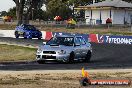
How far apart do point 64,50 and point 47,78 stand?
21.9 feet

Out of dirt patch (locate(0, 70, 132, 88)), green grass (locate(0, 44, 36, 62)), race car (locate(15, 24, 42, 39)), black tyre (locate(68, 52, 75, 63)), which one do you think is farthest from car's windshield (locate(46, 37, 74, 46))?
race car (locate(15, 24, 42, 39))

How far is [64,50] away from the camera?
23.4 metres

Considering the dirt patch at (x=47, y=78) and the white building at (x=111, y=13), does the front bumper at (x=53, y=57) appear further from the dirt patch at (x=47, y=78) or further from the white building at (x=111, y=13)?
the white building at (x=111, y=13)

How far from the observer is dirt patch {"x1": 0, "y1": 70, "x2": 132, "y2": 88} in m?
14.9

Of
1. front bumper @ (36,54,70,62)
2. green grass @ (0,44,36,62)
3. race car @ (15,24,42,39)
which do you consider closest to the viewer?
front bumper @ (36,54,70,62)

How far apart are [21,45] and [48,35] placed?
936 cm

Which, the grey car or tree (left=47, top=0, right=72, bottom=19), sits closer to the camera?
the grey car

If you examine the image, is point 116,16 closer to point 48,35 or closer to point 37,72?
point 48,35

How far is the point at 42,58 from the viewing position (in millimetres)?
23328

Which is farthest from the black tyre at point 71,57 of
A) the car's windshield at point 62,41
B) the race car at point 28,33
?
the race car at point 28,33

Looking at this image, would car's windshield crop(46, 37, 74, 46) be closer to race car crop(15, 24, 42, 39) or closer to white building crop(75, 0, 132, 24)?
race car crop(15, 24, 42, 39)

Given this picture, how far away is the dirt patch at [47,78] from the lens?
14.9m

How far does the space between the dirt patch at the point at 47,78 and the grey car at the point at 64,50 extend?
381 centimetres

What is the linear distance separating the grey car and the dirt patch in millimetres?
3813
